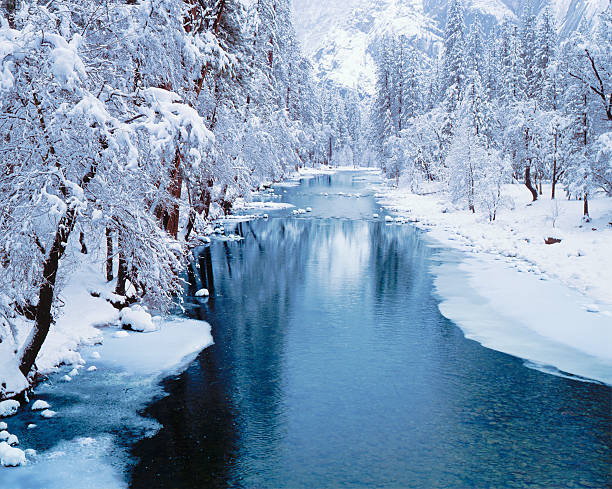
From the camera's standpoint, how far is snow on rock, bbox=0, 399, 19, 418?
973 cm

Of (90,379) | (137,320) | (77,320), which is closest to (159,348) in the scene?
(137,320)

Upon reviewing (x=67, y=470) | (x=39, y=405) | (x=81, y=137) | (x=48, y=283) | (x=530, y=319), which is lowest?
(x=67, y=470)

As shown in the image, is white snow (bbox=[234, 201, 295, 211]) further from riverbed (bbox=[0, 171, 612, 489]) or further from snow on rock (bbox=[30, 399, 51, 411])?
snow on rock (bbox=[30, 399, 51, 411])

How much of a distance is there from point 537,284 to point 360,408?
11.7 meters

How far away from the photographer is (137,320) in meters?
14.9

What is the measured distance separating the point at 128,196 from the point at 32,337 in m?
3.23

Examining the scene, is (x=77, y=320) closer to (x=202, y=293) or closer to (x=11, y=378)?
(x=11, y=378)

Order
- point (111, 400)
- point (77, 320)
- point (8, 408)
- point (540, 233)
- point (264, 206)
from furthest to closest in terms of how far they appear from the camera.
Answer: point (264, 206), point (540, 233), point (77, 320), point (111, 400), point (8, 408)

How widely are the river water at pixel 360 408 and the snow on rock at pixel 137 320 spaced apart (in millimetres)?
1787

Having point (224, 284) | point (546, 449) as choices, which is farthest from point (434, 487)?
point (224, 284)

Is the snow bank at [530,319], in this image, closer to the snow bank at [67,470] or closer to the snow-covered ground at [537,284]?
the snow-covered ground at [537,284]

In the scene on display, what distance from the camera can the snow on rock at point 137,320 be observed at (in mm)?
14758

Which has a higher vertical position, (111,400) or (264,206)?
(264,206)

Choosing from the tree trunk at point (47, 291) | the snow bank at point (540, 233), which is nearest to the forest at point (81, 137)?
the tree trunk at point (47, 291)
